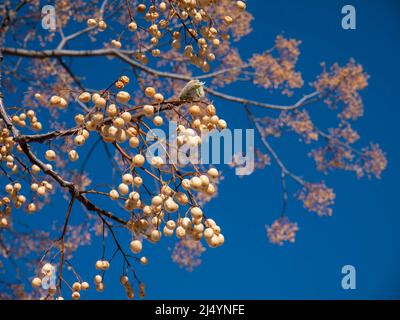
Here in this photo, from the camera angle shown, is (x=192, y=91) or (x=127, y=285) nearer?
(x=192, y=91)

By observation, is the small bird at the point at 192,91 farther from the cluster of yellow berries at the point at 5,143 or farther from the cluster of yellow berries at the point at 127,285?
the cluster of yellow berries at the point at 5,143

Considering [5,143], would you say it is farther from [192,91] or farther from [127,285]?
[192,91]

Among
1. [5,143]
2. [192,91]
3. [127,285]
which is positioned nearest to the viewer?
[192,91]

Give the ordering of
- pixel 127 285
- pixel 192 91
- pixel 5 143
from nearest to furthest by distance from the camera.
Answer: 1. pixel 192 91
2. pixel 127 285
3. pixel 5 143

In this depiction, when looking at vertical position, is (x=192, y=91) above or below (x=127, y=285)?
above

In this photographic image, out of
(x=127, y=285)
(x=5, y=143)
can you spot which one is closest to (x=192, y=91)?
(x=127, y=285)

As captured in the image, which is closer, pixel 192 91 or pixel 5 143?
pixel 192 91

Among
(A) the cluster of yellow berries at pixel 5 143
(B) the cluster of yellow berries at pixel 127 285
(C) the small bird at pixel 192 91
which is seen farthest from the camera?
(A) the cluster of yellow berries at pixel 5 143

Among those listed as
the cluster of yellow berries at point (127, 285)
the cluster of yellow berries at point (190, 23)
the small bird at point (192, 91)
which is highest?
the cluster of yellow berries at point (190, 23)

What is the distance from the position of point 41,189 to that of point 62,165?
5.21 meters

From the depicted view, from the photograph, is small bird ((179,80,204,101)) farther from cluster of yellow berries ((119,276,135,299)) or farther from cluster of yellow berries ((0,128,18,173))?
cluster of yellow berries ((0,128,18,173))

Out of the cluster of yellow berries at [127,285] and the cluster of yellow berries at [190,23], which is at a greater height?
the cluster of yellow berries at [190,23]
